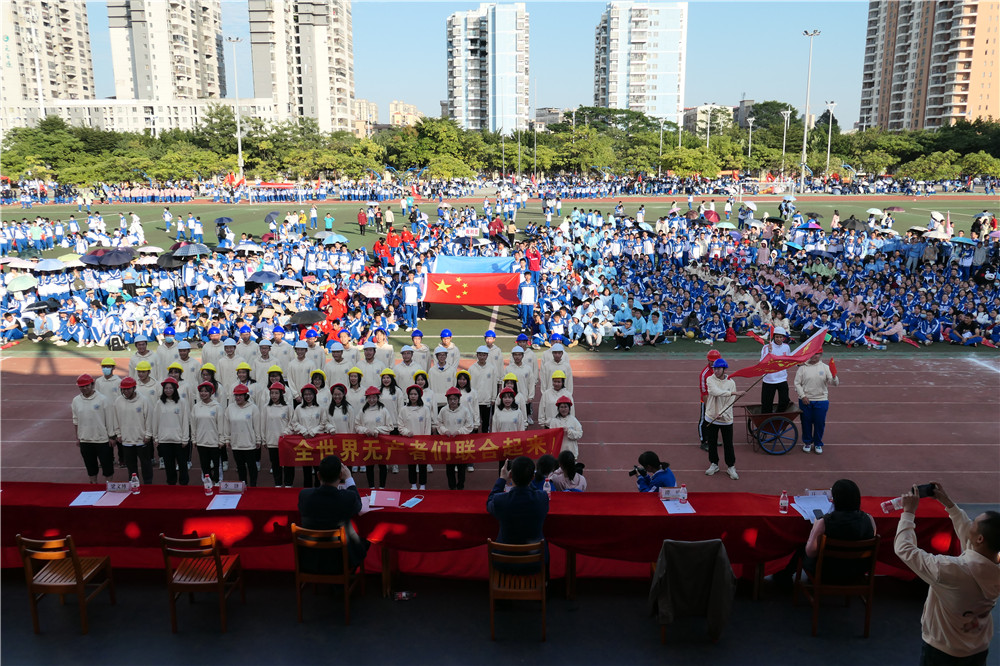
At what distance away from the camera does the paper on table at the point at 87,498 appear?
694 cm

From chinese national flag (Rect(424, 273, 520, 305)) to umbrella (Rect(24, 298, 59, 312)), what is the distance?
10379 mm

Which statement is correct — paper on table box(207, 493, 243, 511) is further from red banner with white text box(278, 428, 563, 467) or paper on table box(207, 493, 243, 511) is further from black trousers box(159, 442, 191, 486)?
black trousers box(159, 442, 191, 486)

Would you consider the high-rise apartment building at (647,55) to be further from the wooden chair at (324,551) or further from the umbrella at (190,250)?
the wooden chair at (324,551)

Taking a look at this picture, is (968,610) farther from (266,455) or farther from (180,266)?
(180,266)

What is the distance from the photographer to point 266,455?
11141mm

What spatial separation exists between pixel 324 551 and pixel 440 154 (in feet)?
206

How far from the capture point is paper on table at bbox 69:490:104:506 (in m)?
6.94

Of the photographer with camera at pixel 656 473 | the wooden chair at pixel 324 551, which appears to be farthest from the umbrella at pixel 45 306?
the photographer with camera at pixel 656 473

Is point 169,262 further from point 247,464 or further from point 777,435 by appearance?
point 777,435

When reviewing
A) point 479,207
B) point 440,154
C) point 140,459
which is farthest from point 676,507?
point 440,154

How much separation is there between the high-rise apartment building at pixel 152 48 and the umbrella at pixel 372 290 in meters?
123

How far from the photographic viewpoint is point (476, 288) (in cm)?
1834

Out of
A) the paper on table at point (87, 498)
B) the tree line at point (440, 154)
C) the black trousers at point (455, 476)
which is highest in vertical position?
the tree line at point (440, 154)

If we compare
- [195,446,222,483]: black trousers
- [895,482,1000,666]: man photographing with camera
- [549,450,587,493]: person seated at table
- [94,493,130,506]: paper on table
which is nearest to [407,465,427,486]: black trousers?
[549,450,587,493]: person seated at table
